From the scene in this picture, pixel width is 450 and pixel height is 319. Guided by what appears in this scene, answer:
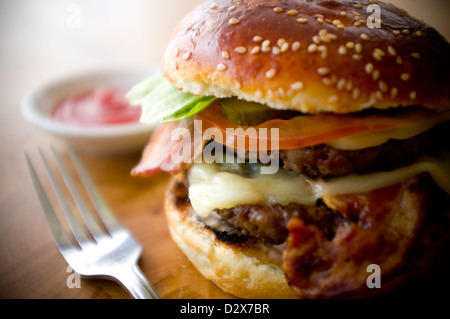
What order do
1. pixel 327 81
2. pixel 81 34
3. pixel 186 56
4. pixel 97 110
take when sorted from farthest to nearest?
pixel 81 34, pixel 97 110, pixel 186 56, pixel 327 81

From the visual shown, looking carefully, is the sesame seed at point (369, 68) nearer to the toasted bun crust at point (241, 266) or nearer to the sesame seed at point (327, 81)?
the sesame seed at point (327, 81)

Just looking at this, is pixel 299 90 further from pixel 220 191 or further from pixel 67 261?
pixel 67 261

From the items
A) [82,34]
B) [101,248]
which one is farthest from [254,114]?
[82,34]

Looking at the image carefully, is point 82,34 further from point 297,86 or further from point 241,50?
point 297,86

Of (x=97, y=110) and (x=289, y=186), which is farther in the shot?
(x=97, y=110)

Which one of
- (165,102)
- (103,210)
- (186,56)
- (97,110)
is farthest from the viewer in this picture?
(97,110)

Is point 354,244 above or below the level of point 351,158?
below

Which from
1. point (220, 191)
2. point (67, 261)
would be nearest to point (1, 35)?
point (67, 261)

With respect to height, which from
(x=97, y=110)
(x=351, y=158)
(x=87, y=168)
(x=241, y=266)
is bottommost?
(x=87, y=168)
